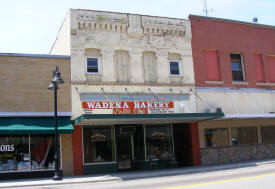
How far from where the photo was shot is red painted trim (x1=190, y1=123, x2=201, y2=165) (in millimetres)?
22609

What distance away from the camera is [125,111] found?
20.6 metres

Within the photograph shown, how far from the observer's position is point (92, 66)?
20.9 meters

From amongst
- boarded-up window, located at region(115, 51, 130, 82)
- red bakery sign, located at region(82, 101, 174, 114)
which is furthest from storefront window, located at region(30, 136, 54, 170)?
boarded-up window, located at region(115, 51, 130, 82)

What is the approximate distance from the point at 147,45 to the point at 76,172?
8.58m

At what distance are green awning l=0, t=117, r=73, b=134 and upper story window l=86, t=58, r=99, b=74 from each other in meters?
3.28

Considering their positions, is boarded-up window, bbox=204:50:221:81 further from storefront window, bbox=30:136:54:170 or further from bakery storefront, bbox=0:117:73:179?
storefront window, bbox=30:136:54:170

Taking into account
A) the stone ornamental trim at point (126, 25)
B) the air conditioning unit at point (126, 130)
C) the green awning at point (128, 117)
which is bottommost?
the air conditioning unit at point (126, 130)

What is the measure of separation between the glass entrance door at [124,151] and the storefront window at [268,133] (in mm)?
9680

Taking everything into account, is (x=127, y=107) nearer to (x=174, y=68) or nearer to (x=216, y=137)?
(x=174, y=68)

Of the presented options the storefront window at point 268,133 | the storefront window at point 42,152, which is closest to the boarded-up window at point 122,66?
the storefront window at point 42,152

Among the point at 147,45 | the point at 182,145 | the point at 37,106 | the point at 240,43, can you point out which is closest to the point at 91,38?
the point at 147,45

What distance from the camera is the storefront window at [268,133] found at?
2511 centimetres

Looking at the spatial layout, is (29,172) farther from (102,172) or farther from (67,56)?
(67,56)

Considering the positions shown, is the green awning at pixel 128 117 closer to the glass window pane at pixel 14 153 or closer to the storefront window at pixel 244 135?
the glass window pane at pixel 14 153
